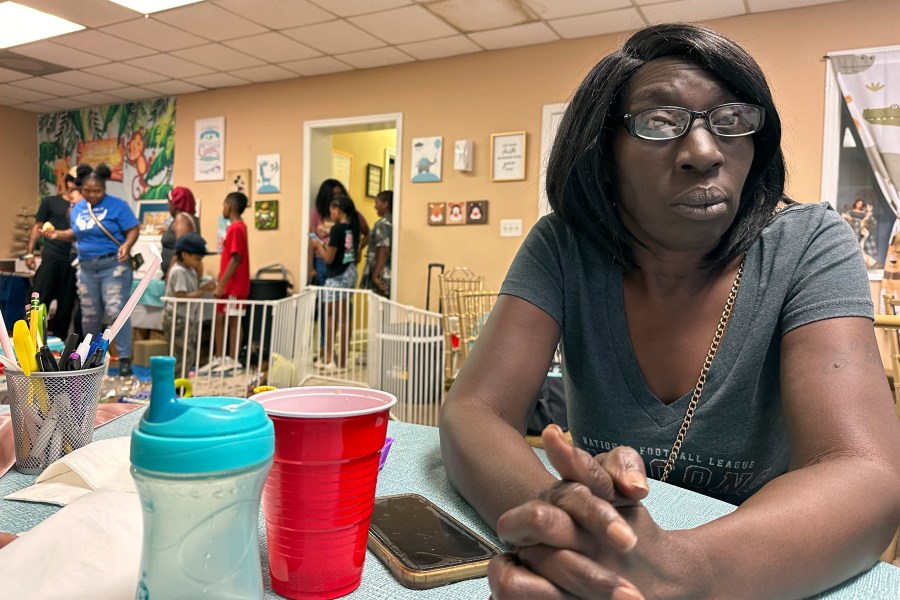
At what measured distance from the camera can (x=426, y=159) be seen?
18.0 feet

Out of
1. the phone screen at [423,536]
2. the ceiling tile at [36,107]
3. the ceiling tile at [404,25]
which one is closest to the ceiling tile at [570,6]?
the ceiling tile at [404,25]

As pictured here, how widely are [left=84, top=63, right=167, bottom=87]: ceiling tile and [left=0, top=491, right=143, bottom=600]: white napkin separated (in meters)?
6.42

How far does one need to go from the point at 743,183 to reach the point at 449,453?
627mm

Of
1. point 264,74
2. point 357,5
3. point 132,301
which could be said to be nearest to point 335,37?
point 357,5

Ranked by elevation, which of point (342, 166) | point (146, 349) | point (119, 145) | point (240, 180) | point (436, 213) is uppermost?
point (119, 145)

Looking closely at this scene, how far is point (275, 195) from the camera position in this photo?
248 inches

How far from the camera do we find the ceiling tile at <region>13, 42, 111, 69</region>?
17.6 ft

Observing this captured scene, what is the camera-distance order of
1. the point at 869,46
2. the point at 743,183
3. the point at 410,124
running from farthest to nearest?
the point at 410,124
the point at 869,46
the point at 743,183

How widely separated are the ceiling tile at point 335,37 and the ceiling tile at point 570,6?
1385 millimetres

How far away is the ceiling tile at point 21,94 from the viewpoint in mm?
6838

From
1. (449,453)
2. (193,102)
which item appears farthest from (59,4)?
(449,453)

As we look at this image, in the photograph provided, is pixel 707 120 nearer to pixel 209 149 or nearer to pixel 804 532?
pixel 804 532

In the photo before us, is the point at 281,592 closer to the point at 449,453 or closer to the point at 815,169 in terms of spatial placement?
the point at 449,453

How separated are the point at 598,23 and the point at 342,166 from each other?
3.67 m
